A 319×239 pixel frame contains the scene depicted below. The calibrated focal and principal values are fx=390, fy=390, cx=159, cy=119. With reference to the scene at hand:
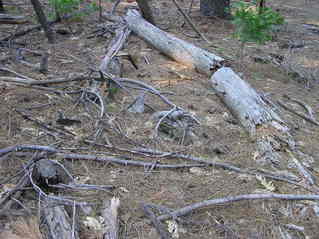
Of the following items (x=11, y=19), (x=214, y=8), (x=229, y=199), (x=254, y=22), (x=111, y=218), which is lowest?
(x=214, y=8)

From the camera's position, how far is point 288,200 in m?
3.26

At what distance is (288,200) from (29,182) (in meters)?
2.11

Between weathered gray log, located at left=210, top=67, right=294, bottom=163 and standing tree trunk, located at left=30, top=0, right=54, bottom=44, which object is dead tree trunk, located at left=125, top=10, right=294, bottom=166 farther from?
standing tree trunk, located at left=30, top=0, right=54, bottom=44

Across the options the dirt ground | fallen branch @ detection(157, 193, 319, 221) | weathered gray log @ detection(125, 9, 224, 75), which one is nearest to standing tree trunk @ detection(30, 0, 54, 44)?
the dirt ground

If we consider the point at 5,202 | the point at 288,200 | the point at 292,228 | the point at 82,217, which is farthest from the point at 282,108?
the point at 5,202

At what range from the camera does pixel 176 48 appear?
6.41 m

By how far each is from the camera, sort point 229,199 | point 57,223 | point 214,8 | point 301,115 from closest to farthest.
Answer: point 57,223, point 229,199, point 301,115, point 214,8

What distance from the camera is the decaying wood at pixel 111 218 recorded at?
2672 mm

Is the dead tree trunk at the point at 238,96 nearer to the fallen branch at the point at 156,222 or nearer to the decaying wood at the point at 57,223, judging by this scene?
the fallen branch at the point at 156,222

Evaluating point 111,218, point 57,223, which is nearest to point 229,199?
point 111,218

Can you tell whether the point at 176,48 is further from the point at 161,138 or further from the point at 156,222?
the point at 156,222

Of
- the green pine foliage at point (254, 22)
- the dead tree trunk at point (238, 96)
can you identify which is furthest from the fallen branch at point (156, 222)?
the green pine foliage at point (254, 22)

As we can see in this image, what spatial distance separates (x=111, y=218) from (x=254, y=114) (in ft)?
7.55

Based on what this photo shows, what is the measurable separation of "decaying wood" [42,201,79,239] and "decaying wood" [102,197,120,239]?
8.6 inches
